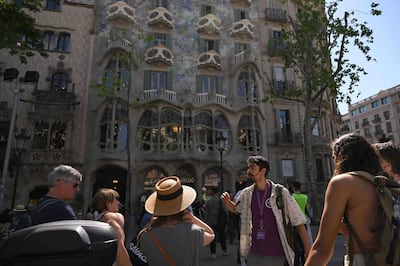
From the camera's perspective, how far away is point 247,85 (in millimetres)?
23828

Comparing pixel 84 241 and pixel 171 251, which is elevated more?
pixel 84 241

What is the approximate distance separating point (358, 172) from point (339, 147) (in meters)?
0.33

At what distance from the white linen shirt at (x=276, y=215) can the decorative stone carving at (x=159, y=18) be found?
22.1 m

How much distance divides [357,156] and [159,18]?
2346 cm

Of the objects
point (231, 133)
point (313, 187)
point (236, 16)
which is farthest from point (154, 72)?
point (313, 187)

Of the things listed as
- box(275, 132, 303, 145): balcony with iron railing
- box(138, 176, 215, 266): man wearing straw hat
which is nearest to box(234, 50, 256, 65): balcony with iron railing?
box(275, 132, 303, 145): balcony with iron railing

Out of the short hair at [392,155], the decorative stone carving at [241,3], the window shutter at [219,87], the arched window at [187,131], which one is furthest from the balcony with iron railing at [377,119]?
the short hair at [392,155]

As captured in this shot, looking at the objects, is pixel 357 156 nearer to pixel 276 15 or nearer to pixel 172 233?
pixel 172 233

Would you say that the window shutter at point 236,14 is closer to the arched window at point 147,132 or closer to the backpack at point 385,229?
the arched window at point 147,132

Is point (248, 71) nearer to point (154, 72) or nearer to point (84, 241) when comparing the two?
point (154, 72)

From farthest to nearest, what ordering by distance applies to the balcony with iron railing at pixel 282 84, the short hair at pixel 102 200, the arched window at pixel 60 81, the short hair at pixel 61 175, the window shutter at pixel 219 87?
the balcony with iron railing at pixel 282 84, the window shutter at pixel 219 87, the arched window at pixel 60 81, the short hair at pixel 102 200, the short hair at pixel 61 175

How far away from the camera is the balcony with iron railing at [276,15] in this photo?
26375mm

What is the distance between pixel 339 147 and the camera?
239 cm

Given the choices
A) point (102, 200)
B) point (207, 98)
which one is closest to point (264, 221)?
point (102, 200)
